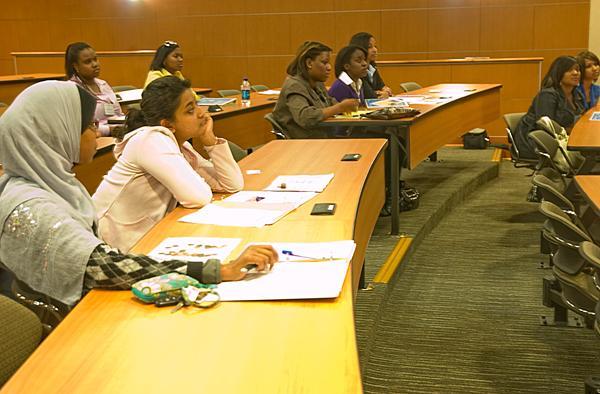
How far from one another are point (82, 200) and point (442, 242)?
3467 millimetres

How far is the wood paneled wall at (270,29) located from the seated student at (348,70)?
5.02 metres

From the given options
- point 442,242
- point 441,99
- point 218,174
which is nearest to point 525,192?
point 441,99

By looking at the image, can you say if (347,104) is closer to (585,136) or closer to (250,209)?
(585,136)

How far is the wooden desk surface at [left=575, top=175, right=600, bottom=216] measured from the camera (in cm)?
300

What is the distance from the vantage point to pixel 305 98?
5.15m

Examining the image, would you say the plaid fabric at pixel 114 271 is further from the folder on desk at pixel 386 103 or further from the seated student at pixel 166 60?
the seated student at pixel 166 60

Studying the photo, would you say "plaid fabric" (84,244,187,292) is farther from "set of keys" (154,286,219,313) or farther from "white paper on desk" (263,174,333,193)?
"white paper on desk" (263,174,333,193)

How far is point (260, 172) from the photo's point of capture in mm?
3502

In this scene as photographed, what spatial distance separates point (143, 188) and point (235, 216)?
0.39 meters

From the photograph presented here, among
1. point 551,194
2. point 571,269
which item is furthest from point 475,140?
point 571,269

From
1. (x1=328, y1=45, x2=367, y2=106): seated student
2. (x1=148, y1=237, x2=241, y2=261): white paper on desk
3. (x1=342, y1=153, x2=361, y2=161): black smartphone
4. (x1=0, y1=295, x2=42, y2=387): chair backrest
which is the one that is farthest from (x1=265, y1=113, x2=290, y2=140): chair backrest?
(x1=0, y1=295, x2=42, y2=387): chair backrest

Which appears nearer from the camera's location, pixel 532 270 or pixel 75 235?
pixel 75 235

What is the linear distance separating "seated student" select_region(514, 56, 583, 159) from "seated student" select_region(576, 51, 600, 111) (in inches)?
20.7

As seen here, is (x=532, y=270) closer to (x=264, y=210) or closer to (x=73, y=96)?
(x=264, y=210)
